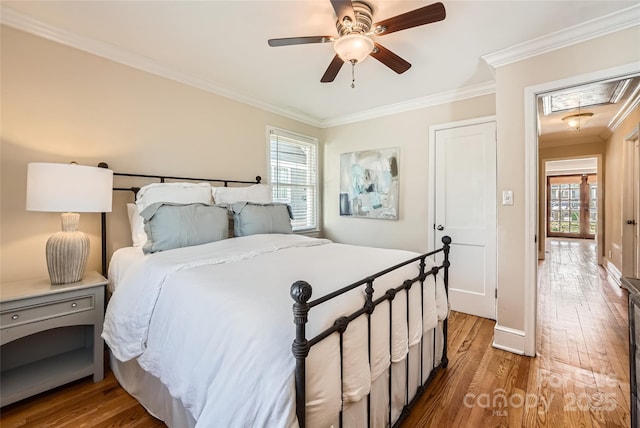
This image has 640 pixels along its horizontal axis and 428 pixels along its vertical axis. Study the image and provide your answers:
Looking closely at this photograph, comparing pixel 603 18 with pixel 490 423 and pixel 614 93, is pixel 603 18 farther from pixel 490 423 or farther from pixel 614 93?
pixel 490 423

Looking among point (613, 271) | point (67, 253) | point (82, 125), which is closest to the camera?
point (67, 253)

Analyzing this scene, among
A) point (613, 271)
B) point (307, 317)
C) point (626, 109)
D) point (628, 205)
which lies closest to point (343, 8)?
point (307, 317)

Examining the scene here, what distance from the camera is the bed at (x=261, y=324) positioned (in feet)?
2.97

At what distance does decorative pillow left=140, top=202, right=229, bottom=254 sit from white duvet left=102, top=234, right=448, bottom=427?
0.15 meters

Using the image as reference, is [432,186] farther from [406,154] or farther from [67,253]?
[67,253]

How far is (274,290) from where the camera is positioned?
3.92 ft

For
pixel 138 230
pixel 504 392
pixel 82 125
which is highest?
pixel 82 125

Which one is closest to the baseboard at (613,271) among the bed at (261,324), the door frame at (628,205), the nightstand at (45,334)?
the door frame at (628,205)

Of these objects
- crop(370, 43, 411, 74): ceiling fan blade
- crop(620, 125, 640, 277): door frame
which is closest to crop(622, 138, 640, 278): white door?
crop(620, 125, 640, 277): door frame

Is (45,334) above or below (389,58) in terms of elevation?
below

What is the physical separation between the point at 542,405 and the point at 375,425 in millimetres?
1112

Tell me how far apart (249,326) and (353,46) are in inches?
66.1

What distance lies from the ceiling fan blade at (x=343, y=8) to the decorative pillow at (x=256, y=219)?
159 cm

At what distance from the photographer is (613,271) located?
4.40 metres
